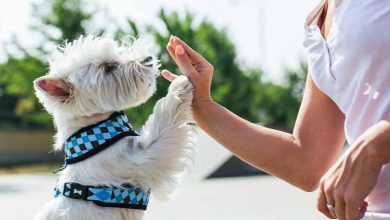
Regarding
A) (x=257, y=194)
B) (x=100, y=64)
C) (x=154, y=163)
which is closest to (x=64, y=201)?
(x=154, y=163)

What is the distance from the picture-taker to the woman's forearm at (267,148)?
227 cm

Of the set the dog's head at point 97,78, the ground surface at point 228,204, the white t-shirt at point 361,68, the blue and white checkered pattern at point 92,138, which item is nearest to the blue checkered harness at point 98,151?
the blue and white checkered pattern at point 92,138

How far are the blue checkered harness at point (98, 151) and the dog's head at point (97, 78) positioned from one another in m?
0.11

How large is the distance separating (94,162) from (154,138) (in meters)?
0.29

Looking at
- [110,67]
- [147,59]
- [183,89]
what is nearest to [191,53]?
[183,89]

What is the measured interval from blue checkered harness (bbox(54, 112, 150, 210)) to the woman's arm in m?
0.59

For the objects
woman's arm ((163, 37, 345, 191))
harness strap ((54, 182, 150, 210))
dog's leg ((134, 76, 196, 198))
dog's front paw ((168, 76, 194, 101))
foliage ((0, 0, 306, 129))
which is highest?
dog's front paw ((168, 76, 194, 101))

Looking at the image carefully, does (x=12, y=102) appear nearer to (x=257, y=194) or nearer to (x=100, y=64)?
(x=257, y=194)

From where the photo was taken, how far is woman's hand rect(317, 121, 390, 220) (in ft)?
5.13

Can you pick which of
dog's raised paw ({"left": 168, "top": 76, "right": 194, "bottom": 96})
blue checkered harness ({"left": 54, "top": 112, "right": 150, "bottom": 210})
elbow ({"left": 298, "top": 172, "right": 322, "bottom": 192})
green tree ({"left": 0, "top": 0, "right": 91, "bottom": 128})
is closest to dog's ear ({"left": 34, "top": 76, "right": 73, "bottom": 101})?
blue checkered harness ({"left": 54, "top": 112, "right": 150, "bottom": 210})

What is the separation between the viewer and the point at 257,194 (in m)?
11.7

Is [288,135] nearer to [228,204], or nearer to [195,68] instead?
[195,68]

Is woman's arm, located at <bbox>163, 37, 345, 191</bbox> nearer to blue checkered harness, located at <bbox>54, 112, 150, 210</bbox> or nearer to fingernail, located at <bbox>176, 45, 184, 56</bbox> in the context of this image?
fingernail, located at <bbox>176, 45, 184, 56</bbox>

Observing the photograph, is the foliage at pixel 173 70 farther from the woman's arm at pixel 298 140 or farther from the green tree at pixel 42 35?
the woman's arm at pixel 298 140
